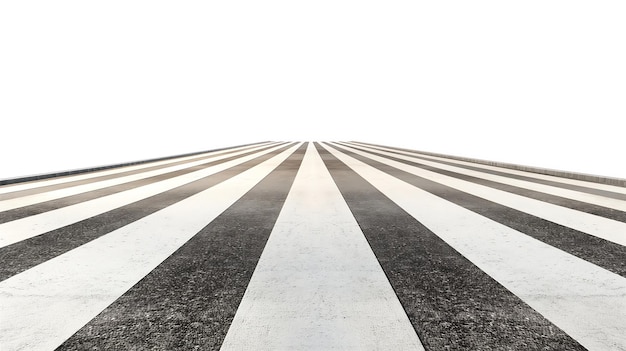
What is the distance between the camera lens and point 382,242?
2.80 m

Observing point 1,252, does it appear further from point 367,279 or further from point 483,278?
point 483,278

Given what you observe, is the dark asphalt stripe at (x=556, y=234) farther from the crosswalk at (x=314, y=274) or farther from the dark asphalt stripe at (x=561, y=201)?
the dark asphalt stripe at (x=561, y=201)

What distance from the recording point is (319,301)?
1.82 meters

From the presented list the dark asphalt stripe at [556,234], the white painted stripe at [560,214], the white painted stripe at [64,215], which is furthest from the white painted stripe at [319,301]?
the white painted stripe at [64,215]

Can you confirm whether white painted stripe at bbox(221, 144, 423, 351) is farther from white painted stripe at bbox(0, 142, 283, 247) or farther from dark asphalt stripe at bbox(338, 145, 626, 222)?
dark asphalt stripe at bbox(338, 145, 626, 222)

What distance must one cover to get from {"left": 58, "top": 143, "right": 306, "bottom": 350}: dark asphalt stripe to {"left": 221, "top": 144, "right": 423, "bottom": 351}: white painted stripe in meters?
0.10

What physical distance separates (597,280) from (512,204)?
2364 millimetres

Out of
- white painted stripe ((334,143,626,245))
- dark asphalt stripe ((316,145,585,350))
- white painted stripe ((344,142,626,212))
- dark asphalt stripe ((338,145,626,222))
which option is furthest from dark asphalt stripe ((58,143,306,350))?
white painted stripe ((344,142,626,212))

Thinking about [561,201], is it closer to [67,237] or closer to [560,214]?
[560,214]

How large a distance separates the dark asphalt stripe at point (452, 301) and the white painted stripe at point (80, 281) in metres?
1.66

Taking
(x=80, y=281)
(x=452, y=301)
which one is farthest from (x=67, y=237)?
(x=452, y=301)

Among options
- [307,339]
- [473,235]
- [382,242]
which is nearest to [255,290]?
[307,339]

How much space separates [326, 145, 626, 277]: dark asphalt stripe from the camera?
242cm

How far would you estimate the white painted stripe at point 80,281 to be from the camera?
156 cm
